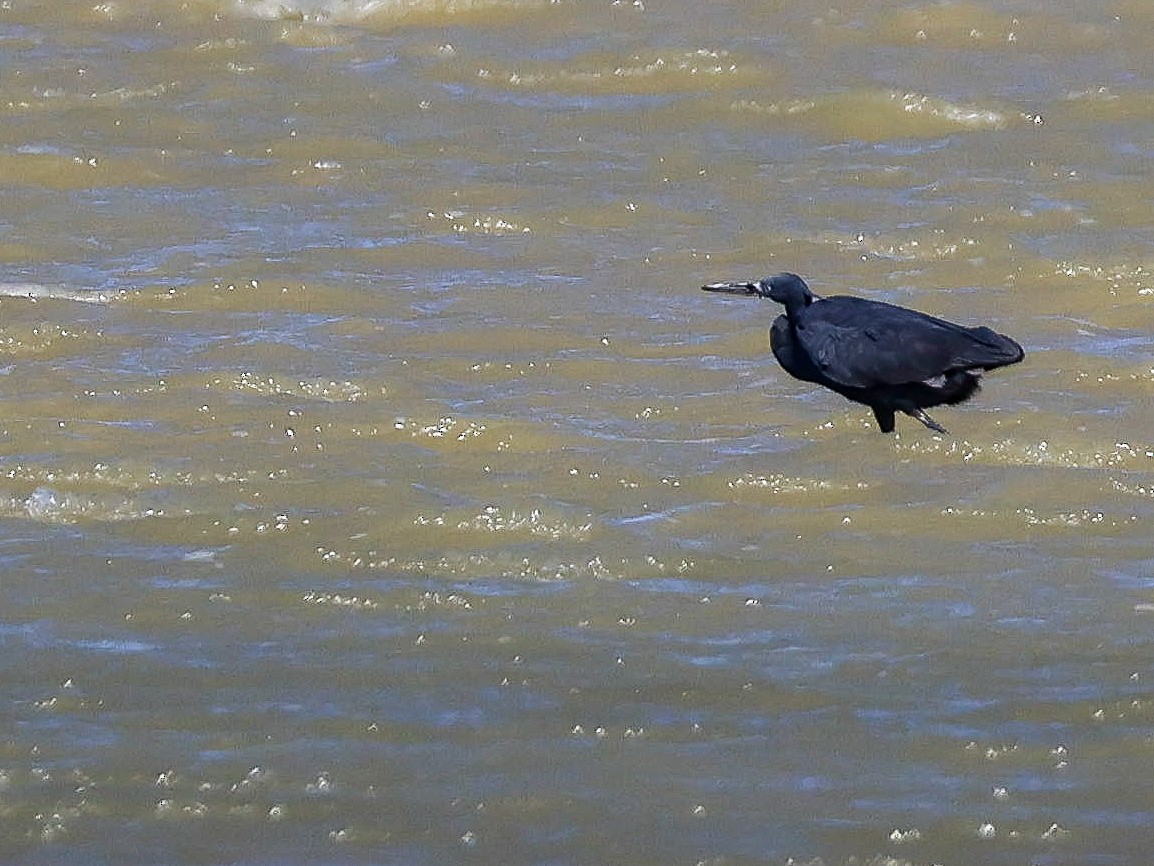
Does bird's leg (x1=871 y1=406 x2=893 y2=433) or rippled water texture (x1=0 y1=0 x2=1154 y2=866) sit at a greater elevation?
rippled water texture (x1=0 y1=0 x2=1154 y2=866)

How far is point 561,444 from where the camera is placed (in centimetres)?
817

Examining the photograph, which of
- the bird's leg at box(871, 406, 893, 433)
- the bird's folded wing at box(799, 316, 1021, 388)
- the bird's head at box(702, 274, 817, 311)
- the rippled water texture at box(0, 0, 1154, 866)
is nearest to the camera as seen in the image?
the rippled water texture at box(0, 0, 1154, 866)

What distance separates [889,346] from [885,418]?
248 millimetres

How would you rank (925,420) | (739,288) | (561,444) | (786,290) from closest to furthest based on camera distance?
(561,444)
(925,420)
(786,290)
(739,288)

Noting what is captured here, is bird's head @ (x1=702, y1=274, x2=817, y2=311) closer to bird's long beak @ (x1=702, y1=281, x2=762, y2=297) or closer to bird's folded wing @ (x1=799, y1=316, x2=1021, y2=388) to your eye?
bird's long beak @ (x1=702, y1=281, x2=762, y2=297)

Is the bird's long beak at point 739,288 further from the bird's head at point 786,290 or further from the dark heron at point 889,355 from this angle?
the dark heron at point 889,355

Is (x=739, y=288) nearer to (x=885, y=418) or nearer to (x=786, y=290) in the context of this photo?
(x=786, y=290)

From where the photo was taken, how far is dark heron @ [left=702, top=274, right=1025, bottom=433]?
820 cm

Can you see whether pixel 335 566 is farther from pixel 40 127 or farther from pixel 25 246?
pixel 40 127

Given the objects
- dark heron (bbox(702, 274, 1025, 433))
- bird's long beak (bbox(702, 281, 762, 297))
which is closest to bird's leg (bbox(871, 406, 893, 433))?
dark heron (bbox(702, 274, 1025, 433))

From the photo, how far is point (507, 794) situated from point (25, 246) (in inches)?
234

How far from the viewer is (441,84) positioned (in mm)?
12758

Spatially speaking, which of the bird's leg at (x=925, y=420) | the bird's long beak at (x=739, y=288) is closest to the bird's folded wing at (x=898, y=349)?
the bird's leg at (x=925, y=420)

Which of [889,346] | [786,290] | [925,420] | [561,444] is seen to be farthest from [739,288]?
[561,444]
